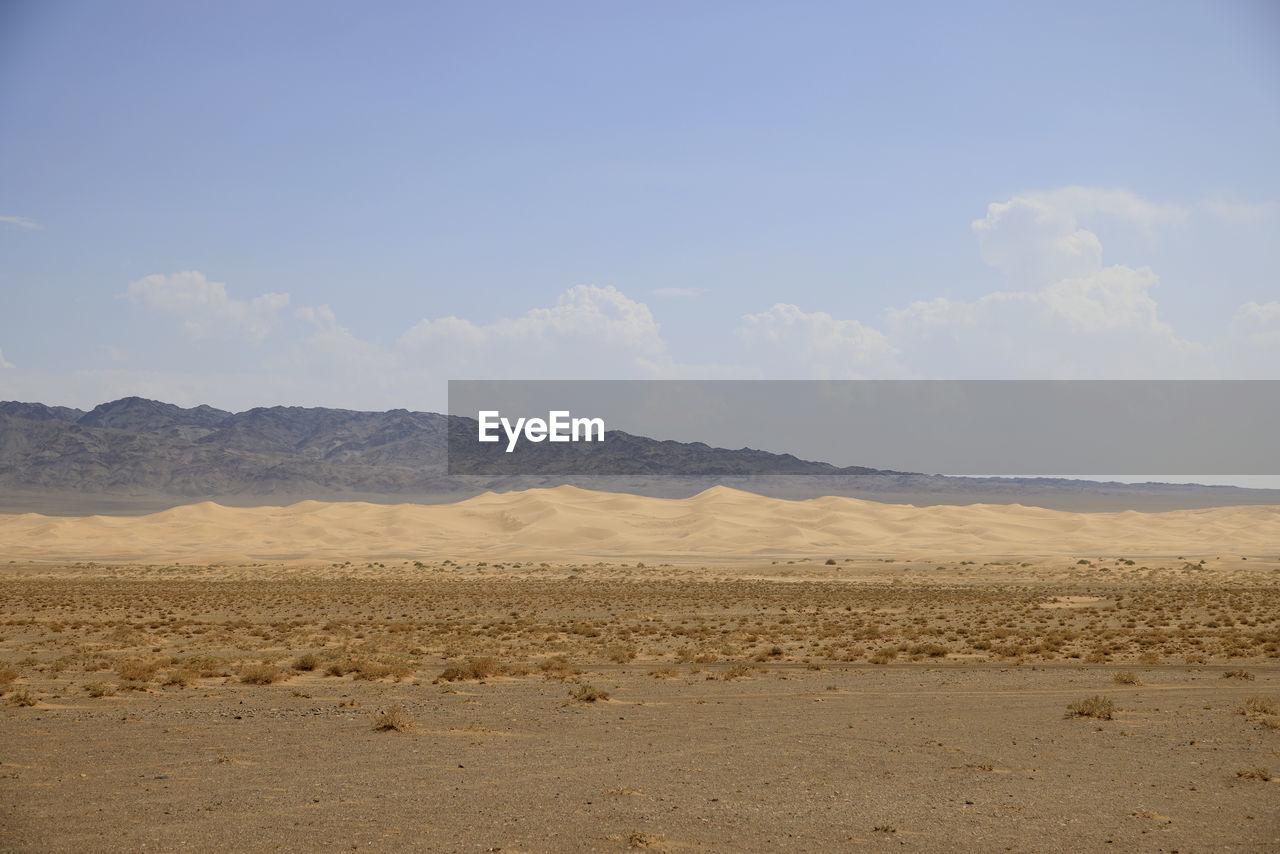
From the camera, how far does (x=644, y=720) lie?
16.7 meters

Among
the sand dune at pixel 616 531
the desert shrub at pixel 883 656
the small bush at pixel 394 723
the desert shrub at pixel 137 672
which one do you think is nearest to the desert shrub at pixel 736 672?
the desert shrub at pixel 883 656

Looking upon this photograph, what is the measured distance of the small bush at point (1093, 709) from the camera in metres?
16.6

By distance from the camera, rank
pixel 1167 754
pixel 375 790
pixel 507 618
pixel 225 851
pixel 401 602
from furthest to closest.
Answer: pixel 401 602, pixel 507 618, pixel 1167 754, pixel 375 790, pixel 225 851

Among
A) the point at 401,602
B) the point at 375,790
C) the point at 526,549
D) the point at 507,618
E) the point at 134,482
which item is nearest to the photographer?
the point at 375,790

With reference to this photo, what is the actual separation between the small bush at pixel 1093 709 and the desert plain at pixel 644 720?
38 mm

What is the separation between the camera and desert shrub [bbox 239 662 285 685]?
20734 mm

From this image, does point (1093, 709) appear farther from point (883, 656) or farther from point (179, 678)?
point (179, 678)

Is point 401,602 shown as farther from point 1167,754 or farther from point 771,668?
point 1167,754

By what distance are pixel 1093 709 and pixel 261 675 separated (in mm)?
16129

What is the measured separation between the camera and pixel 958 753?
14.2 m

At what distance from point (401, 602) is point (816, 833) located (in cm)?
3756

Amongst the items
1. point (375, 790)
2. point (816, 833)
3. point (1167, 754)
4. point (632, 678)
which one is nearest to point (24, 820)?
point (375, 790)

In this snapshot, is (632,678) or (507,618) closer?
(632,678)

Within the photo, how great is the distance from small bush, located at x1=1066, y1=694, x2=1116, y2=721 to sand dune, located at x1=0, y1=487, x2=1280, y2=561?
70.3 metres
